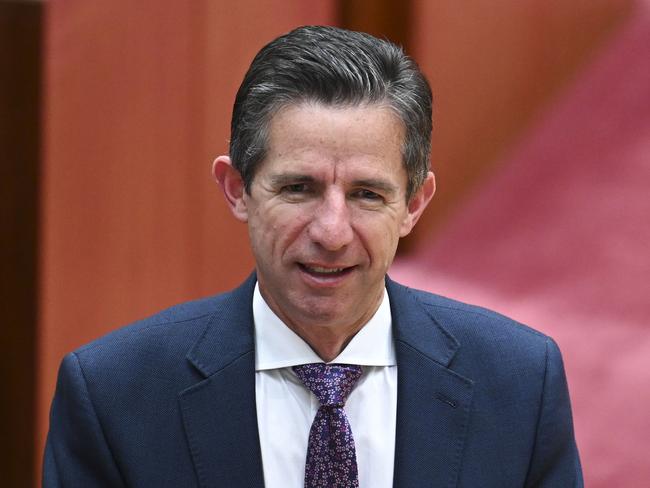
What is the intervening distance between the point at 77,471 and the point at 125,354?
123mm

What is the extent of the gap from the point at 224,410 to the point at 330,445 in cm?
11

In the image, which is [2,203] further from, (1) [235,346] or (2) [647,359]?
(2) [647,359]

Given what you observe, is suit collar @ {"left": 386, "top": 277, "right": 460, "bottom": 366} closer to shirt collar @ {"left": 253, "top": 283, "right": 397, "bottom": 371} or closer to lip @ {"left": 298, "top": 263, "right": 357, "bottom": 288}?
shirt collar @ {"left": 253, "top": 283, "right": 397, "bottom": 371}

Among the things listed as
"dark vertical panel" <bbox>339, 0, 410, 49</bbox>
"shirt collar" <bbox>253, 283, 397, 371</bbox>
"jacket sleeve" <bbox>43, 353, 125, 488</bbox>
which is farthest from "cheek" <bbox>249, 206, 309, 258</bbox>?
"dark vertical panel" <bbox>339, 0, 410, 49</bbox>

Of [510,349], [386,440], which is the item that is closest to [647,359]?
[510,349]

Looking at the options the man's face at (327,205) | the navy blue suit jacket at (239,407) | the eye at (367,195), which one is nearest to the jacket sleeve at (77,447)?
the navy blue suit jacket at (239,407)

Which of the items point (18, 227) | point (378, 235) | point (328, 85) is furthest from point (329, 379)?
point (18, 227)

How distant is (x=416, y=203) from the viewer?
115cm

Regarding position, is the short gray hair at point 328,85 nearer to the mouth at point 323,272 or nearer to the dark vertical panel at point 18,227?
the mouth at point 323,272

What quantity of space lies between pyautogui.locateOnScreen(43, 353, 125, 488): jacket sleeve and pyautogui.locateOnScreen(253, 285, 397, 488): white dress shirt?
152mm

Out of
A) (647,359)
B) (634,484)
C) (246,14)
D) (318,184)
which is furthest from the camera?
(246,14)

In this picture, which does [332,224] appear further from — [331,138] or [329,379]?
[329,379]

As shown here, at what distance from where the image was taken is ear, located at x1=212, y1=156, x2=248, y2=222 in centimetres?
113

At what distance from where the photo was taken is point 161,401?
1.09 m
